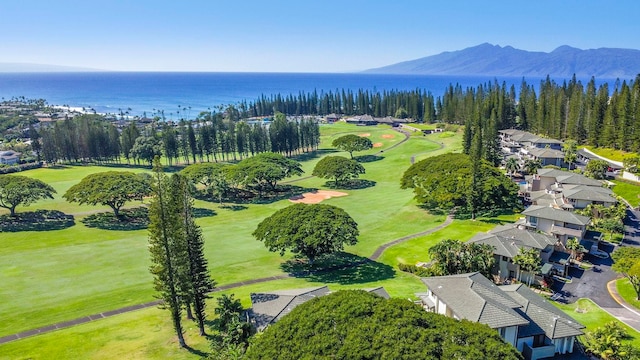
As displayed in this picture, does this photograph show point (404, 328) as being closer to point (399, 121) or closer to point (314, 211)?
point (314, 211)

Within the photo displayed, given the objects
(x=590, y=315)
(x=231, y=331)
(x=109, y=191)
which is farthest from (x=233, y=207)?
(x=590, y=315)

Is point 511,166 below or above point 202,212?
above

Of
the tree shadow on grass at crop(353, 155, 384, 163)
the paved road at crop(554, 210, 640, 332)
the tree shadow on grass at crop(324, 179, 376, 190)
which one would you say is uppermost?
the tree shadow on grass at crop(353, 155, 384, 163)

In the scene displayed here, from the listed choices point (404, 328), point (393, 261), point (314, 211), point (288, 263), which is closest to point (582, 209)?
point (393, 261)

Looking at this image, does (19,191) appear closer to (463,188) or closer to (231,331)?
(231,331)

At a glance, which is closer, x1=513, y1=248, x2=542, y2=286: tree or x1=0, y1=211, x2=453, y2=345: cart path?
x1=0, y1=211, x2=453, y2=345: cart path

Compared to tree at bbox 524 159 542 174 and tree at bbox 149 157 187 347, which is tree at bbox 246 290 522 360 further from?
tree at bbox 524 159 542 174

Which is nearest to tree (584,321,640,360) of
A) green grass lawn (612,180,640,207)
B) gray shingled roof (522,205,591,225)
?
gray shingled roof (522,205,591,225)
